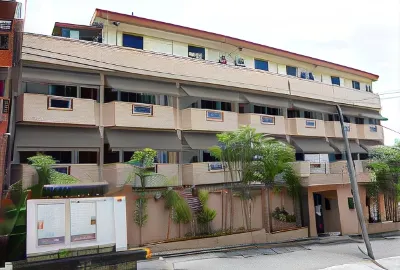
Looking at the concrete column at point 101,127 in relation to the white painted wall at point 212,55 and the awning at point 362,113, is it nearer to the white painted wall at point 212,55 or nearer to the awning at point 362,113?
the white painted wall at point 212,55

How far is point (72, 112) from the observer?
16.5 m

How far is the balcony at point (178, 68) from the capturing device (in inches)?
638

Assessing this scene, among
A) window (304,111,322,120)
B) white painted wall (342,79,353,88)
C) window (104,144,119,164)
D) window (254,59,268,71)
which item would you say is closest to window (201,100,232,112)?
window (254,59,268,71)

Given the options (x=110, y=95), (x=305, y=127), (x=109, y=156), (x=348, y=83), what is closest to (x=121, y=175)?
(x=109, y=156)

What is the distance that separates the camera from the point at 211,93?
20.5 m

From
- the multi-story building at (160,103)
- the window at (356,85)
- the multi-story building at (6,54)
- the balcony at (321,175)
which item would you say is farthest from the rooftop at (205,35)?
the balcony at (321,175)

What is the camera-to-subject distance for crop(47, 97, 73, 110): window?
16.0m

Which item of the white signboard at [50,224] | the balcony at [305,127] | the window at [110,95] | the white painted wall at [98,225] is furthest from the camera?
the balcony at [305,127]

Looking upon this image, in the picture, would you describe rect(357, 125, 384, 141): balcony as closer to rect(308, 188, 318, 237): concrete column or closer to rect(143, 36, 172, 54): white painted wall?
rect(308, 188, 318, 237): concrete column

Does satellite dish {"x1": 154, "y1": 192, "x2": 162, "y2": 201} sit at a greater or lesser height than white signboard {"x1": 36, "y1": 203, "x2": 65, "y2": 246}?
greater

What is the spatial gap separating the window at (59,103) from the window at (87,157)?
2306mm

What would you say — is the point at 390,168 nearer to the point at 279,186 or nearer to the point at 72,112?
Result: the point at 279,186


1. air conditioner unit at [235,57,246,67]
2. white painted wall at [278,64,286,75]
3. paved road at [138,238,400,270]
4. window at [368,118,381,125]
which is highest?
white painted wall at [278,64,286,75]

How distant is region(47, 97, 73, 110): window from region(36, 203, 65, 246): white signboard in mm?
7451
